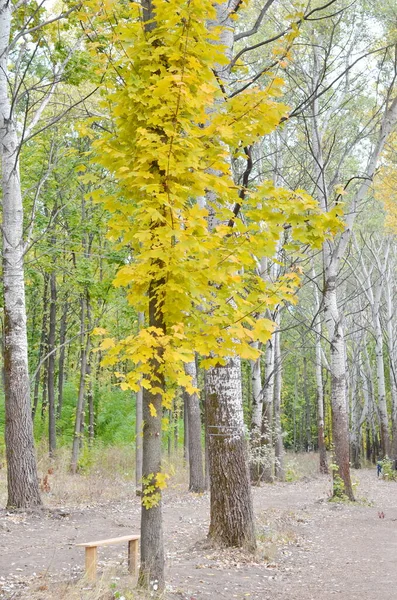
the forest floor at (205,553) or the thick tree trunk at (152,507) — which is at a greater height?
the thick tree trunk at (152,507)

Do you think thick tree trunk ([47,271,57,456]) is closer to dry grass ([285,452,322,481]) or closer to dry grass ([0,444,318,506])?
dry grass ([0,444,318,506])

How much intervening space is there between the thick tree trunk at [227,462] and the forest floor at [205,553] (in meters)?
0.31

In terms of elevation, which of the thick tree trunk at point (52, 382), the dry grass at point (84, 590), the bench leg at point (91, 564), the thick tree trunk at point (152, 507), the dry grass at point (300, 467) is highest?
the thick tree trunk at point (52, 382)

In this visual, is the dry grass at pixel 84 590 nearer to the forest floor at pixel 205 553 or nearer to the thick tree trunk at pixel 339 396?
the forest floor at pixel 205 553

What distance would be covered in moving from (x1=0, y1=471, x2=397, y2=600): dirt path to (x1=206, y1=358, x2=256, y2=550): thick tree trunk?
0.32 m

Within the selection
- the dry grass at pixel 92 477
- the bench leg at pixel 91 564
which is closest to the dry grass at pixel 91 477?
the dry grass at pixel 92 477

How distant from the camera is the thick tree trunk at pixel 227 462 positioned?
694 centimetres

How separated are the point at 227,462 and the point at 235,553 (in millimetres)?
1021

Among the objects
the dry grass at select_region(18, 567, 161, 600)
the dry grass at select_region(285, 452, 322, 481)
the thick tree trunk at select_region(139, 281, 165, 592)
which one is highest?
the thick tree trunk at select_region(139, 281, 165, 592)

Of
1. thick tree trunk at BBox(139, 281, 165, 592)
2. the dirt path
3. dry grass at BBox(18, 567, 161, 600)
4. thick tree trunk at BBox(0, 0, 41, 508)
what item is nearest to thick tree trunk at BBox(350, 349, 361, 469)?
the dirt path

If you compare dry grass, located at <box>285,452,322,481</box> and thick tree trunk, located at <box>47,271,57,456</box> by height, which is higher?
thick tree trunk, located at <box>47,271,57,456</box>

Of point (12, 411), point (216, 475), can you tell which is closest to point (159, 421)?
point (216, 475)

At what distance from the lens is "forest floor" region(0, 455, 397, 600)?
17.5 ft

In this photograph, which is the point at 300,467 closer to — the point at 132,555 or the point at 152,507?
the point at 132,555
